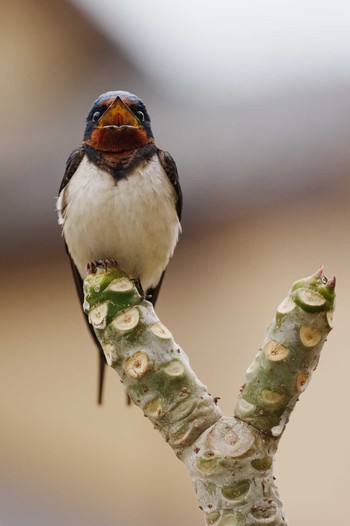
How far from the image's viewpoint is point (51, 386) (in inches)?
220

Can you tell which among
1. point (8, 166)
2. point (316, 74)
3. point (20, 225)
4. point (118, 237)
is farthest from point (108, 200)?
point (316, 74)

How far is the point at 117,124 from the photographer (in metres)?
2.14

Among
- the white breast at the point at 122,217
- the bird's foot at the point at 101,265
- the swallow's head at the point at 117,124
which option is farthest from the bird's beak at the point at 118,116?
the bird's foot at the point at 101,265

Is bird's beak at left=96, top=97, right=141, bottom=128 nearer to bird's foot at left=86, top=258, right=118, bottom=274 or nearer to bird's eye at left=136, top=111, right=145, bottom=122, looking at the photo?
bird's eye at left=136, top=111, right=145, bottom=122

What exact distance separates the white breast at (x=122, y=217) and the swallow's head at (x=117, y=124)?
8 centimetres

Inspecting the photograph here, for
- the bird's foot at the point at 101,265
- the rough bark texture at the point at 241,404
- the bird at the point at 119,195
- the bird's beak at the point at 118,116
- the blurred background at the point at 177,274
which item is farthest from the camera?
the blurred background at the point at 177,274

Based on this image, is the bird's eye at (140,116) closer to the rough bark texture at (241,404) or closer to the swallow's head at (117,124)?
the swallow's head at (117,124)

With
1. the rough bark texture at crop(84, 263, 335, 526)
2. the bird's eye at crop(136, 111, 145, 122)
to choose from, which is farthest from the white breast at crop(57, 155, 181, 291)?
the rough bark texture at crop(84, 263, 335, 526)

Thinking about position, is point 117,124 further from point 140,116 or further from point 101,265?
point 101,265

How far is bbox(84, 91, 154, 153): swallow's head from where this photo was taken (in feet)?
6.95

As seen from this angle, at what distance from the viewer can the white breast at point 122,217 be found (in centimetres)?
225

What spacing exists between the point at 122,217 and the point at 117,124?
0.80 feet

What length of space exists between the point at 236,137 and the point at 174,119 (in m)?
0.41

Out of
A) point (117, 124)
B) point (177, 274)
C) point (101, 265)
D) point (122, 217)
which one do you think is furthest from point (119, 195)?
point (177, 274)
